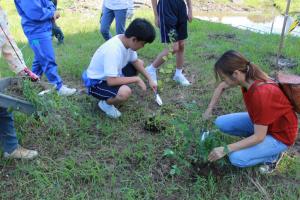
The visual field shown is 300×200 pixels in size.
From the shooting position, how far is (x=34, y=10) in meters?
3.42

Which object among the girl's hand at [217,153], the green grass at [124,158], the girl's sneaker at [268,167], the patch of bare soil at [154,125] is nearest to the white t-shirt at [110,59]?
the green grass at [124,158]

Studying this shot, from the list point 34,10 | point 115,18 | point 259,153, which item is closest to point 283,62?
point 115,18

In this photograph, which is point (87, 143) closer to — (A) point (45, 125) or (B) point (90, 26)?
(A) point (45, 125)

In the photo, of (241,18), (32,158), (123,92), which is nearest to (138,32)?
(123,92)

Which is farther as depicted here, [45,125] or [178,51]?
[178,51]

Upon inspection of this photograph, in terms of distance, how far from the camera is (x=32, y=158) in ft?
8.95

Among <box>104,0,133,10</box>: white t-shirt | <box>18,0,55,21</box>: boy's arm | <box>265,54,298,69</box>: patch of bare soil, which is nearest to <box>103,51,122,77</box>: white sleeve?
<box>18,0,55,21</box>: boy's arm

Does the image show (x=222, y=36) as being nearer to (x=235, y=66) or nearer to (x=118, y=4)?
(x=118, y=4)

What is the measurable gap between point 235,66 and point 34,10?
2.11m

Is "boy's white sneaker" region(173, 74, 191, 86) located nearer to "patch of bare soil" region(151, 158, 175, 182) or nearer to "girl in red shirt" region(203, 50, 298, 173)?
"patch of bare soil" region(151, 158, 175, 182)

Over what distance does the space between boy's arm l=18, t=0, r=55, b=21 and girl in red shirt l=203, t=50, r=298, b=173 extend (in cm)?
194

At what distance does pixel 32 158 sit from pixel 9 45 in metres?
0.97

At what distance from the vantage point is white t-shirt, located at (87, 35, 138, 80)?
3.13m

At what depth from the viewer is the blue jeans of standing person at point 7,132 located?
8.40ft
